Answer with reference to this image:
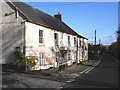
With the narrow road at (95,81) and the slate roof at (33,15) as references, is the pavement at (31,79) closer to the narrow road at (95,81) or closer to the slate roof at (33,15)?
the narrow road at (95,81)

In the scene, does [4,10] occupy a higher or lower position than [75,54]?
higher

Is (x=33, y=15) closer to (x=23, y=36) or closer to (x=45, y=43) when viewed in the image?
(x=45, y=43)

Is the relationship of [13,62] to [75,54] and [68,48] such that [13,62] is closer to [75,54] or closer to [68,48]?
[68,48]

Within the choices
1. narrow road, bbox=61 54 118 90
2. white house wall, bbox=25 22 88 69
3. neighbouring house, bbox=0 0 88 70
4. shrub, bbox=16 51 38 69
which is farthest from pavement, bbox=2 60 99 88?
white house wall, bbox=25 22 88 69

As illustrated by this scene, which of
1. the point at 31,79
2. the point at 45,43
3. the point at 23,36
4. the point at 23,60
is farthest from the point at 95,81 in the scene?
the point at 45,43

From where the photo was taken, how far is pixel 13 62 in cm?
1595

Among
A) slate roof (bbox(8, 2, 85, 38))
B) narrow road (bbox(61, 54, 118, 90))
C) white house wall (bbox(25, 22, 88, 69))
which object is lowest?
narrow road (bbox(61, 54, 118, 90))

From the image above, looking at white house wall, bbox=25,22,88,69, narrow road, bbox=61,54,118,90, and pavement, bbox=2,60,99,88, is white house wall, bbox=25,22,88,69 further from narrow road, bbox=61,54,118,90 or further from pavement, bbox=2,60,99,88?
narrow road, bbox=61,54,118,90

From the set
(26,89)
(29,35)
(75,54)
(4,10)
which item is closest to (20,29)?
(29,35)

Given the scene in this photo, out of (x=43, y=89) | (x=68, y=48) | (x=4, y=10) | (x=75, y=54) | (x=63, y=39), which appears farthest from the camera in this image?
(x=75, y=54)

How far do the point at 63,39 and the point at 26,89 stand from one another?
607 inches

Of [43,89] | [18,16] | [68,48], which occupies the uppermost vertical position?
[18,16]

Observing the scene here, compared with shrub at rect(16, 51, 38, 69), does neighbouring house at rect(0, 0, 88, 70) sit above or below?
above

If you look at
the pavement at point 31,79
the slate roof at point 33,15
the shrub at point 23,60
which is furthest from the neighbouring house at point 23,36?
the pavement at point 31,79
